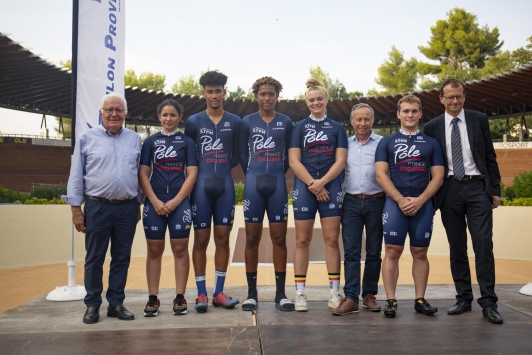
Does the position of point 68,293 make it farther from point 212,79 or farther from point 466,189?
point 466,189

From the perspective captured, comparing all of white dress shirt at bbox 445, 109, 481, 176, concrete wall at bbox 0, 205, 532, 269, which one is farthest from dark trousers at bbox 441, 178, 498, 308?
concrete wall at bbox 0, 205, 532, 269

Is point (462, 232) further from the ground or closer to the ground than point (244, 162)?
closer to the ground

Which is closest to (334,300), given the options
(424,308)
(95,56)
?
(424,308)

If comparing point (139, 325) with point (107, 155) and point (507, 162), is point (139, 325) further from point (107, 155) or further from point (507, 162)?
point (507, 162)

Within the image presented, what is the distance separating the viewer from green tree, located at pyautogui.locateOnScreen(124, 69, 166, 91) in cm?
6088

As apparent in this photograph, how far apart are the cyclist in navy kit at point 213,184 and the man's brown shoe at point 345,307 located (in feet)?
3.24

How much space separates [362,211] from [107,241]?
2.39 metres

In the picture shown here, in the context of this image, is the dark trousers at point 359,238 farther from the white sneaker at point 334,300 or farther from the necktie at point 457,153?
the necktie at point 457,153

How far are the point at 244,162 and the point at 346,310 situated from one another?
1712mm

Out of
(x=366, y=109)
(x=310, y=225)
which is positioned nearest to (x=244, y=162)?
(x=310, y=225)

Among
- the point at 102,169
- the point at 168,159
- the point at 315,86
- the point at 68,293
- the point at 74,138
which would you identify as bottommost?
the point at 68,293

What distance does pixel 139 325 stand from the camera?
4.16 metres

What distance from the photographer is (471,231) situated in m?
4.57

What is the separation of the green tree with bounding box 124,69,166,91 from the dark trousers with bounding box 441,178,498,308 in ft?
194
